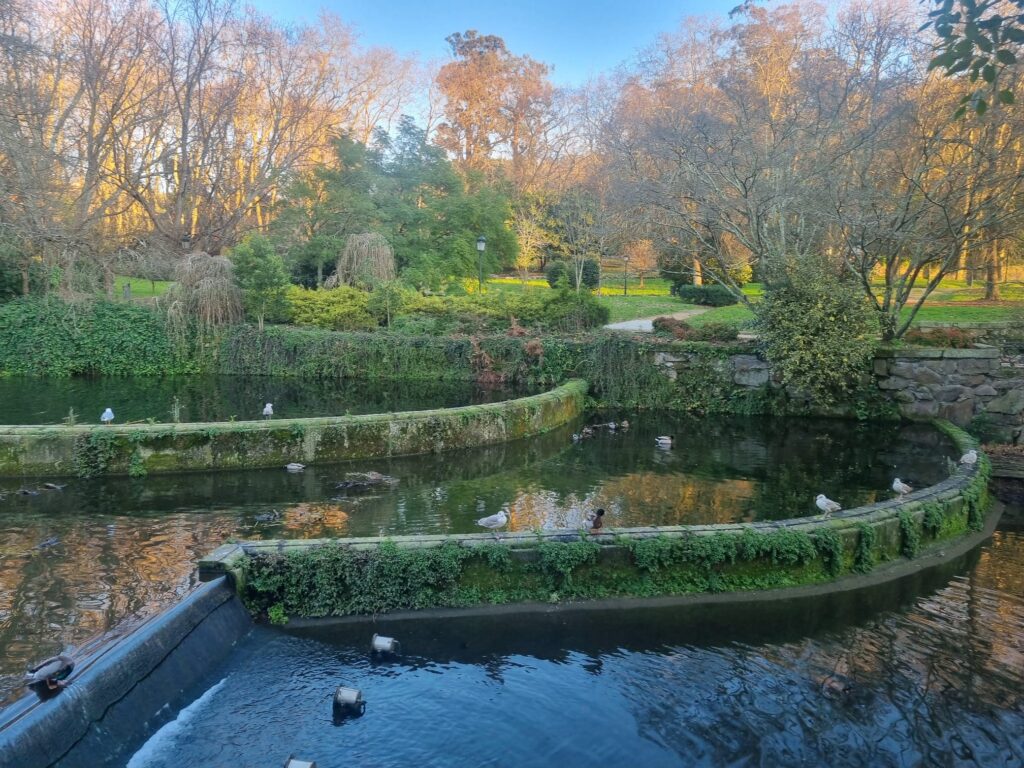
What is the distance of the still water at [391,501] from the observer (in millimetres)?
7277

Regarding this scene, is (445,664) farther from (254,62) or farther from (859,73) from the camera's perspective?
(254,62)

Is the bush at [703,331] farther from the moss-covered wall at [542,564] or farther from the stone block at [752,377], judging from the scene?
the moss-covered wall at [542,564]

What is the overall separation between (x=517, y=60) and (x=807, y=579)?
1668 inches

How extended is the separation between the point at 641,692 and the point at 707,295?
26084 mm

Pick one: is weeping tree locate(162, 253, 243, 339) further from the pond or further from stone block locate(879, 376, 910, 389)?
stone block locate(879, 376, 910, 389)

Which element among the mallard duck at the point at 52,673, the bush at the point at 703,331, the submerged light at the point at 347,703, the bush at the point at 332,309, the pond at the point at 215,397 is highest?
the bush at the point at 332,309

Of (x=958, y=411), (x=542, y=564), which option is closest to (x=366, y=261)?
(x=958, y=411)

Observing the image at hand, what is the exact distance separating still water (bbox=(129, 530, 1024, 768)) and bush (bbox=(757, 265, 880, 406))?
790 cm

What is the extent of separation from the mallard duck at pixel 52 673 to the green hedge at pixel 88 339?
18304mm

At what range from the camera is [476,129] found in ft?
145

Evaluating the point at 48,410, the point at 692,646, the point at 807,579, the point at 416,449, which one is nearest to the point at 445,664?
the point at 692,646

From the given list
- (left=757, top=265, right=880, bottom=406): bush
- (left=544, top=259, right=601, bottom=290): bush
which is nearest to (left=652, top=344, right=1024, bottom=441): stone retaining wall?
(left=757, top=265, right=880, bottom=406): bush

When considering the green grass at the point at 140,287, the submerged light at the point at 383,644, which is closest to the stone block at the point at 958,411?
the submerged light at the point at 383,644

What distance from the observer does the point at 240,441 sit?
Result: 11.9 meters
